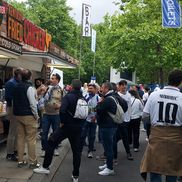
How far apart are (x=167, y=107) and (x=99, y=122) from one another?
305 cm

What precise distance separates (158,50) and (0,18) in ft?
66.3

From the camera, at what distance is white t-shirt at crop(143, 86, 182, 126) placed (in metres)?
5.63

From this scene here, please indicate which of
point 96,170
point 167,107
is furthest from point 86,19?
point 167,107

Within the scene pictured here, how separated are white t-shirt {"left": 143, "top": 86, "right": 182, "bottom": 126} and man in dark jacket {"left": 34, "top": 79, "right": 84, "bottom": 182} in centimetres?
204

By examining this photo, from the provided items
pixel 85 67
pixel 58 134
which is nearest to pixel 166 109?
pixel 58 134

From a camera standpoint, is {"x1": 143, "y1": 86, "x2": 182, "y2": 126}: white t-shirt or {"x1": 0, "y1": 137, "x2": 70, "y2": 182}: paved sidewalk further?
{"x1": 0, "y1": 137, "x2": 70, "y2": 182}: paved sidewalk

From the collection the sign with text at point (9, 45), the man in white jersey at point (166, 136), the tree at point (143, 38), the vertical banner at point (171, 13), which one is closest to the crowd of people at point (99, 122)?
the man in white jersey at point (166, 136)

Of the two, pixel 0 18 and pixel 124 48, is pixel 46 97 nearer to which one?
pixel 0 18

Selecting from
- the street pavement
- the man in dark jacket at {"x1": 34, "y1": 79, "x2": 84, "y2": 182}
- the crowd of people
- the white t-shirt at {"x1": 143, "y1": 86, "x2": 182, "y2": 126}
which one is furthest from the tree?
the white t-shirt at {"x1": 143, "y1": 86, "x2": 182, "y2": 126}

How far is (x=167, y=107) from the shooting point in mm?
5664

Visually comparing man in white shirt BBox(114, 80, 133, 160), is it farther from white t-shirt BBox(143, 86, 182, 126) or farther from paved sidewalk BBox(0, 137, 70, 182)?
white t-shirt BBox(143, 86, 182, 126)

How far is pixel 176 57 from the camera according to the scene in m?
32.3

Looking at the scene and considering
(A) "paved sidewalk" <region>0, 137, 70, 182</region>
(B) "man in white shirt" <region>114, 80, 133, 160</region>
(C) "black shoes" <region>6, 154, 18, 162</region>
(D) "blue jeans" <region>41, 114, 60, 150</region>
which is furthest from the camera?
(B) "man in white shirt" <region>114, 80, 133, 160</region>

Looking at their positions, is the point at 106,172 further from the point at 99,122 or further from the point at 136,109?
the point at 136,109
